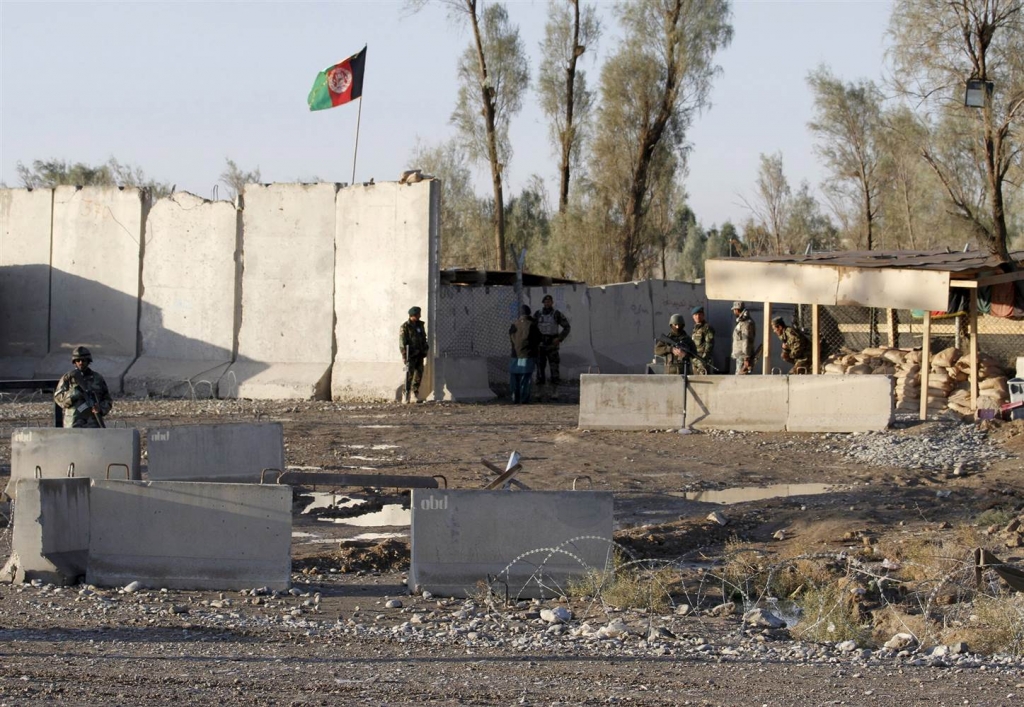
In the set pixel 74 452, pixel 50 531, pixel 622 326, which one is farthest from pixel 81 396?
pixel 622 326

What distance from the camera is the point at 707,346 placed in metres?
19.4

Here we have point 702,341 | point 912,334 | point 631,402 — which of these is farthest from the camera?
point 912,334

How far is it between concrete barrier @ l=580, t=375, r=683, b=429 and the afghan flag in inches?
480

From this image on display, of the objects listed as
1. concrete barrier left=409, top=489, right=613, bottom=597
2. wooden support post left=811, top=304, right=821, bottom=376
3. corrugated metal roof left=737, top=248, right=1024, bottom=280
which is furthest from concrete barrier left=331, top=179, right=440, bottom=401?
concrete barrier left=409, top=489, right=613, bottom=597

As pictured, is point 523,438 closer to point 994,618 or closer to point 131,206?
point 994,618

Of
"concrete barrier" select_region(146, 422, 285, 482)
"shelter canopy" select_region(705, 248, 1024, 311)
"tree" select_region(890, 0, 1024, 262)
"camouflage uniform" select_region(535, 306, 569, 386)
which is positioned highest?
"tree" select_region(890, 0, 1024, 262)

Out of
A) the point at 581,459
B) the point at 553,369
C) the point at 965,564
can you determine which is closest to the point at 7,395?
the point at 553,369

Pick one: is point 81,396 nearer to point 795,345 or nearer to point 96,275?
point 795,345

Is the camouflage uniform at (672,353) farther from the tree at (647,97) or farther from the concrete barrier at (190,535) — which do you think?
the tree at (647,97)

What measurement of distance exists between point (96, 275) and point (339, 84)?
669 centimetres

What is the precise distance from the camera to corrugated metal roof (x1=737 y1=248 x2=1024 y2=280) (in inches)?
731

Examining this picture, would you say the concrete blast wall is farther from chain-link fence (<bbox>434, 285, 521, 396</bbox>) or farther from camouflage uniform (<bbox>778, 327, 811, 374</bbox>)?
chain-link fence (<bbox>434, 285, 521, 396</bbox>)

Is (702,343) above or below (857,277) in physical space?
below

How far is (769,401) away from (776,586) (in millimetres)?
8827
